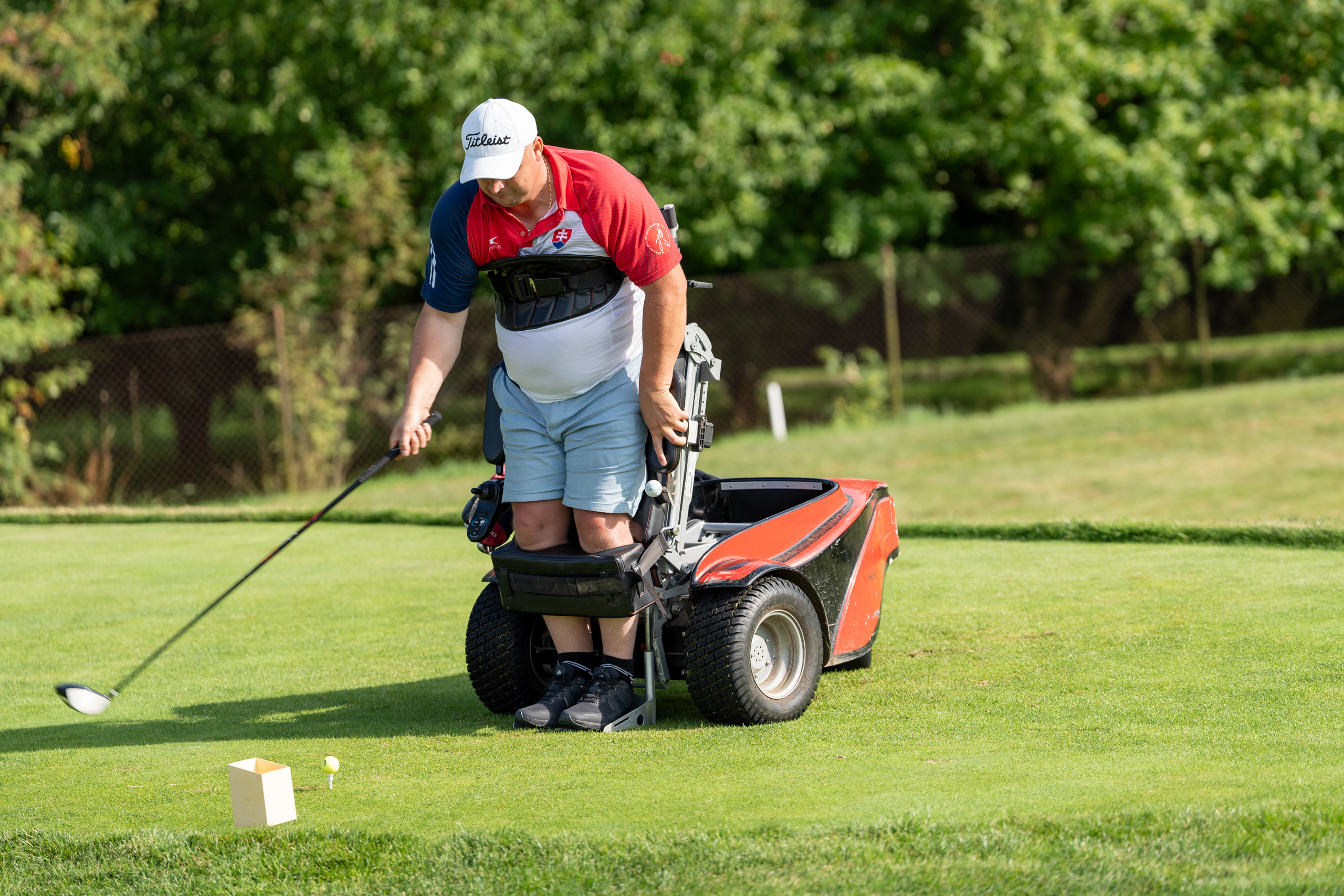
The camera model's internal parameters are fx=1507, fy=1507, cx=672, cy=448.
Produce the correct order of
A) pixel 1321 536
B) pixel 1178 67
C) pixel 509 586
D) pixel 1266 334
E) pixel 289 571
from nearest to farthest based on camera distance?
pixel 509 586 → pixel 1321 536 → pixel 289 571 → pixel 1178 67 → pixel 1266 334

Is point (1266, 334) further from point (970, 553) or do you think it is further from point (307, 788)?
point (307, 788)

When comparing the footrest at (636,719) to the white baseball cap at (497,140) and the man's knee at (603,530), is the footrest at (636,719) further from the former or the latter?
the white baseball cap at (497,140)

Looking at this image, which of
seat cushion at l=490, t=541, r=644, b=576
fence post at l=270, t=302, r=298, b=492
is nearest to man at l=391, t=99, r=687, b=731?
seat cushion at l=490, t=541, r=644, b=576

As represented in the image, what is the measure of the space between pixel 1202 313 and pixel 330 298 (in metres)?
10.8

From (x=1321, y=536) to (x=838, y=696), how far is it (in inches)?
134

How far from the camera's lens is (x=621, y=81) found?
1661 centimetres

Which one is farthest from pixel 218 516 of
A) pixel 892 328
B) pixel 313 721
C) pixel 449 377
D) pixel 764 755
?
pixel 892 328

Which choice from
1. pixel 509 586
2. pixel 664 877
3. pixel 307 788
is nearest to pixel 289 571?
pixel 509 586

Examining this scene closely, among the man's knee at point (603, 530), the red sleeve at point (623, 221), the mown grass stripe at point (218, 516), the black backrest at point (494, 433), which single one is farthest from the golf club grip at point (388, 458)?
the mown grass stripe at point (218, 516)

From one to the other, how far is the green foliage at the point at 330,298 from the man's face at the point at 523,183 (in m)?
10.7

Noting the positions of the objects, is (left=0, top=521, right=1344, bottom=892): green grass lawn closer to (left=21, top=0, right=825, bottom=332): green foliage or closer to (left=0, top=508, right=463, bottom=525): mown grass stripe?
(left=0, top=508, right=463, bottom=525): mown grass stripe

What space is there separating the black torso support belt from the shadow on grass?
1.32 metres

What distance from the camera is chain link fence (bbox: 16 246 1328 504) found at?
51.2 feet

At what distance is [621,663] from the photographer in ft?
16.0
